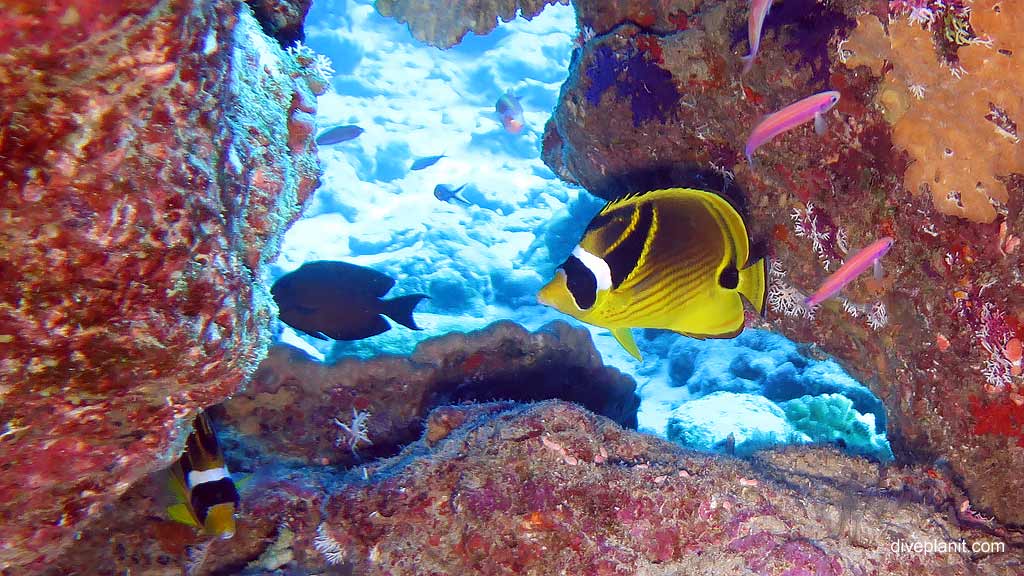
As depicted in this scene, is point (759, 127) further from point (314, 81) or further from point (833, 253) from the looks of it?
point (314, 81)

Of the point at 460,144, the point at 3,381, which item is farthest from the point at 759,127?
the point at 460,144

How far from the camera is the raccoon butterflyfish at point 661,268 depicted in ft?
6.21

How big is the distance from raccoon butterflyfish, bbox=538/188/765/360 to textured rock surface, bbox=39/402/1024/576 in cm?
70

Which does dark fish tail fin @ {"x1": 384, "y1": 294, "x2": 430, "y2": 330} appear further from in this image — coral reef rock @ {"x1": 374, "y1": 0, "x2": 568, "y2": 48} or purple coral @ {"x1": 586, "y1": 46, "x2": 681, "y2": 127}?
coral reef rock @ {"x1": 374, "y1": 0, "x2": 568, "y2": 48}

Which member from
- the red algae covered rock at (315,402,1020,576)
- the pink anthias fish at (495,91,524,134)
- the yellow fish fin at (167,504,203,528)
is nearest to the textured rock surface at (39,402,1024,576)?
the red algae covered rock at (315,402,1020,576)

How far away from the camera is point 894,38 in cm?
246

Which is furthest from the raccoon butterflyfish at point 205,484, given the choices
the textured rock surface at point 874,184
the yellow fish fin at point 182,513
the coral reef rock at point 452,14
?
the coral reef rock at point 452,14

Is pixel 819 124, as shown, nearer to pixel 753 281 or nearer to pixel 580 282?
pixel 753 281

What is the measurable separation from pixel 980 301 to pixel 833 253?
714 millimetres

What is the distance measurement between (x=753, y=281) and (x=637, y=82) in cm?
223

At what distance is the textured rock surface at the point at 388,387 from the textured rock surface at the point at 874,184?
176 cm

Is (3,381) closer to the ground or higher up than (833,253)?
higher up

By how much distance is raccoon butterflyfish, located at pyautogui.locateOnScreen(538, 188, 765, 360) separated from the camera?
6.21ft

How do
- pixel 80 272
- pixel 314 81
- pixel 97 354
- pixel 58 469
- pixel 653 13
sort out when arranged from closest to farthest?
pixel 80 272 → pixel 97 354 → pixel 58 469 → pixel 314 81 → pixel 653 13
